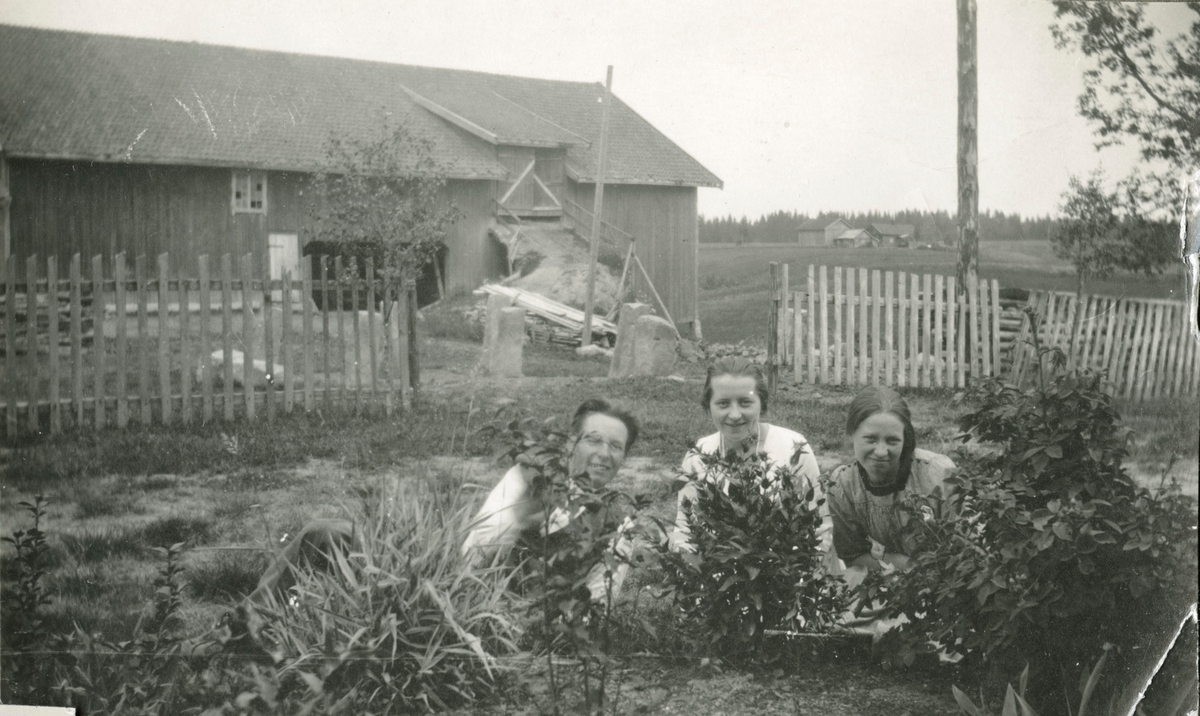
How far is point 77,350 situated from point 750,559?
2348 mm

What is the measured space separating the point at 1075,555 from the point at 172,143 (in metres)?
3.06

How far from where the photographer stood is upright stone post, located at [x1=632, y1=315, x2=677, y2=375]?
299 centimetres

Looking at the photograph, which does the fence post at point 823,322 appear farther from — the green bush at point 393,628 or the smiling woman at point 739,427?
the green bush at point 393,628

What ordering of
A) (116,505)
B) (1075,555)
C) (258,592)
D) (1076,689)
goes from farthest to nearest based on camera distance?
(116,505) < (258,592) < (1076,689) < (1075,555)

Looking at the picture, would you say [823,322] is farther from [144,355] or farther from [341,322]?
[144,355]

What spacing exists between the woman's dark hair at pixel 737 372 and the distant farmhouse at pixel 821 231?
0.52 metres

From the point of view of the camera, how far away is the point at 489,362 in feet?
9.73

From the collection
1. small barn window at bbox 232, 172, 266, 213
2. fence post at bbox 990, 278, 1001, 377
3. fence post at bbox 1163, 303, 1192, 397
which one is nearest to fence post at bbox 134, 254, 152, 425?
small barn window at bbox 232, 172, 266, 213

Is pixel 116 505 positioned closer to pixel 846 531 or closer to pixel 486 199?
pixel 486 199

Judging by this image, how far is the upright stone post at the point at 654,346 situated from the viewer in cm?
299

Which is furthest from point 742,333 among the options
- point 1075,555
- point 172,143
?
point 172,143

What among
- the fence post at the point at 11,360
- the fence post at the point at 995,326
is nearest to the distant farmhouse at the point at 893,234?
the fence post at the point at 995,326

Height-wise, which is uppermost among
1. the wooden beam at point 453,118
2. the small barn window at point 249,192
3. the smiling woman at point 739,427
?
the wooden beam at point 453,118

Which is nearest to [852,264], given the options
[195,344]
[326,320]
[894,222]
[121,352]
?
[894,222]
